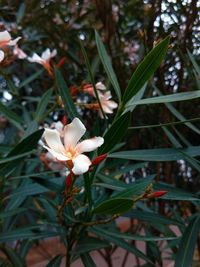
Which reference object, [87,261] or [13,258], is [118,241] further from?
[13,258]

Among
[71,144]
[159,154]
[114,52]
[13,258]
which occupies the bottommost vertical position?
[13,258]

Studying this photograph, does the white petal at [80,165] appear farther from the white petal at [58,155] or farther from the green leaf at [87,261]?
the green leaf at [87,261]

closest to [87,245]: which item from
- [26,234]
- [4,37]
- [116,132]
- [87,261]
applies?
[87,261]

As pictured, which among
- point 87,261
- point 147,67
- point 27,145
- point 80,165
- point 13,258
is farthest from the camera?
point 13,258

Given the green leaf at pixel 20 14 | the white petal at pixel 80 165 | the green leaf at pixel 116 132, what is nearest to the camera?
the white petal at pixel 80 165

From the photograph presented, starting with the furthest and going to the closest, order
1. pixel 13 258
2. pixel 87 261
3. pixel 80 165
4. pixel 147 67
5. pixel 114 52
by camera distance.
Answer: pixel 114 52 → pixel 13 258 → pixel 87 261 → pixel 147 67 → pixel 80 165

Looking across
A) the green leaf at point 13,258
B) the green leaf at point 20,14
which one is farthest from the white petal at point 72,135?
the green leaf at point 20,14

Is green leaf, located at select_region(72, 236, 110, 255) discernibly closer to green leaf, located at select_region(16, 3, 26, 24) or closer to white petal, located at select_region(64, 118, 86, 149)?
white petal, located at select_region(64, 118, 86, 149)

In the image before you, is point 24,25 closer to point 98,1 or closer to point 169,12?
point 98,1
